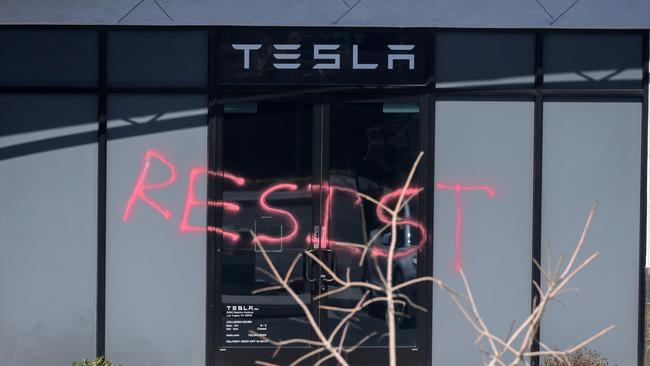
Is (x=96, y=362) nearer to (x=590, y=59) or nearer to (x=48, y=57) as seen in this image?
(x=48, y=57)

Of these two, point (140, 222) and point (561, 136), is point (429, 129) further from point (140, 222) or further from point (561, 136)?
point (140, 222)

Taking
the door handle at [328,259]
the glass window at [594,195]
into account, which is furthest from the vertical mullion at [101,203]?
the glass window at [594,195]

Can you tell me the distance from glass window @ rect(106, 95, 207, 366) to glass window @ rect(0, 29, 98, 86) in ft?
1.28

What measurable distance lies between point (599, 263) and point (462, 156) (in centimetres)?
155

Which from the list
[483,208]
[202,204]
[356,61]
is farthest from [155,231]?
[483,208]

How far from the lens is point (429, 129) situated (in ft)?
27.2

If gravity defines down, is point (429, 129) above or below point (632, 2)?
below

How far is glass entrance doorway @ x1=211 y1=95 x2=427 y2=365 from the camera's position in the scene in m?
8.30

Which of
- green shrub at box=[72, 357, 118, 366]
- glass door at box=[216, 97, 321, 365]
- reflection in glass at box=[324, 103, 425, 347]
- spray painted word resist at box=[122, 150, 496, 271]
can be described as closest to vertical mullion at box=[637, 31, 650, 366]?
spray painted word resist at box=[122, 150, 496, 271]

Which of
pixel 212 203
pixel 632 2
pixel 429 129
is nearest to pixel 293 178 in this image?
pixel 212 203

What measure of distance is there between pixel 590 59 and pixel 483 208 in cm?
164

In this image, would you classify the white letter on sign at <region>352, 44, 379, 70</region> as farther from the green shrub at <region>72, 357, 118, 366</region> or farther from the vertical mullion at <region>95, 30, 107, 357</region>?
the green shrub at <region>72, 357, 118, 366</region>

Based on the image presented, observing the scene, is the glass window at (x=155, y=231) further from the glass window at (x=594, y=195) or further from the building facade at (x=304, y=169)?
the glass window at (x=594, y=195)

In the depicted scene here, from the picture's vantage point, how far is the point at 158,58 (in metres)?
8.32
